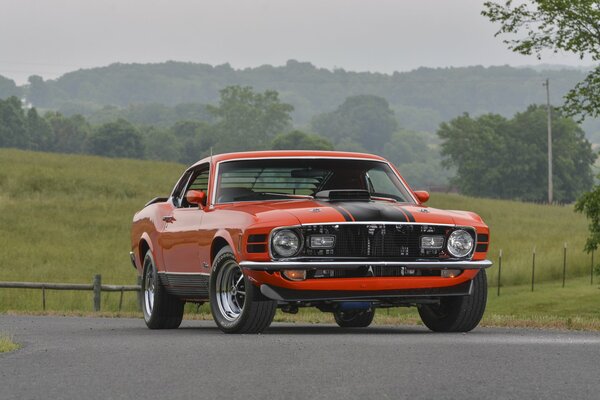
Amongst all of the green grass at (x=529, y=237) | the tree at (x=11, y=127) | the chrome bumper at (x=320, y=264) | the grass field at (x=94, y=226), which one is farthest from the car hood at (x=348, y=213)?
the tree at (x=11, y=127)

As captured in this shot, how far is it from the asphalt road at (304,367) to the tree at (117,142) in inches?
5214

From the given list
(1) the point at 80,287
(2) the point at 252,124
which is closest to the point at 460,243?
(1) the point at 80,287

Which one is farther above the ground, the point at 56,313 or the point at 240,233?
the point at 240,233

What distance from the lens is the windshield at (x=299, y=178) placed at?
1223cm

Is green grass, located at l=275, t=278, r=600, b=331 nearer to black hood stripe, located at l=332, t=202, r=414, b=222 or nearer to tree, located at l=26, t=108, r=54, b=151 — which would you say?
black hood stripe, located at l=332, t=202, r=414, b=222

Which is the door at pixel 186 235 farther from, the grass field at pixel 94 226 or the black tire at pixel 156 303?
the grass field at pixel 94 226

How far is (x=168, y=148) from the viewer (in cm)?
16862

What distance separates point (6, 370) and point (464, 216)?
15.6 feet

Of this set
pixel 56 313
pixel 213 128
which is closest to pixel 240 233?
pixel 56 313

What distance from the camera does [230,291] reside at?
11.3 m

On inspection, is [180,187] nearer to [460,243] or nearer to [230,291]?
[230,291]

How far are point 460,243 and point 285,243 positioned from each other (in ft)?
5.66

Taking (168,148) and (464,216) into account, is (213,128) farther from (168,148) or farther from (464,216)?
(464,216)

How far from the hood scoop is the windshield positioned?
39 cm
